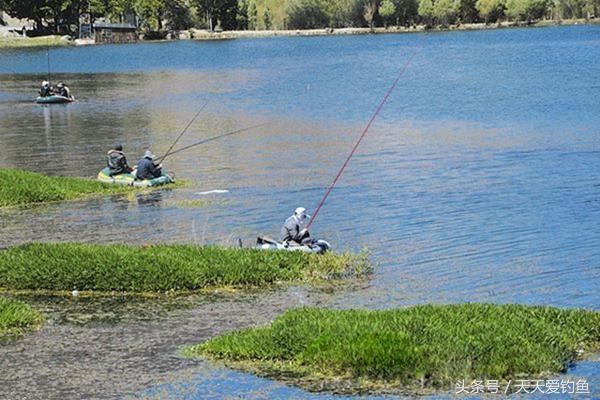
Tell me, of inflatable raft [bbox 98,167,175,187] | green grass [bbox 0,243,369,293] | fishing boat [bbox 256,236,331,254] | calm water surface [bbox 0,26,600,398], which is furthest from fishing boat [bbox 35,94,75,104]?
fishing boat [bbox 256,236,331,254]

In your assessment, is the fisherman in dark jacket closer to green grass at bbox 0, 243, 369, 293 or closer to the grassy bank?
green grass at bbox 0, 243, 369, 293

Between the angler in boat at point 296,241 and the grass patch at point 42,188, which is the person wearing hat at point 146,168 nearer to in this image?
the grass patch at point 42,188

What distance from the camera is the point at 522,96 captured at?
83750 mm

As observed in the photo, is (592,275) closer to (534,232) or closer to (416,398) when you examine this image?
(534,232)

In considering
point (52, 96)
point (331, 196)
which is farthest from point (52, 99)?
point (331, 196)

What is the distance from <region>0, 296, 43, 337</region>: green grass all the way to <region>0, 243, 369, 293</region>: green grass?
2.57 m

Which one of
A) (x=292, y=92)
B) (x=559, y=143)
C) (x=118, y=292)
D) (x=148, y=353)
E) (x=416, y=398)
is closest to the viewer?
(x=416, y=398)

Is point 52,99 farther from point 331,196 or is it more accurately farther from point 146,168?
point 331,196

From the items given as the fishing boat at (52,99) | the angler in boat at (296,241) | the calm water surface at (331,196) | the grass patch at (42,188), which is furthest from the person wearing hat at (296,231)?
the fishing boat at (52,99)

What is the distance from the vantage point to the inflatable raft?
42.9 metres

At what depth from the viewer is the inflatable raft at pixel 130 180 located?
141 ft

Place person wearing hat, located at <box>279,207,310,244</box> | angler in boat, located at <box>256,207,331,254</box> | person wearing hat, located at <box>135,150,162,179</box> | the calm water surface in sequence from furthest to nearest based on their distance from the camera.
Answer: person wearing hat, located at <box>135,150,162,179</box>, person wearing hat, located at <box>279,207,310,244</box>, angler in boat, located at <box>256,207,331,254</box>, the calm water surface

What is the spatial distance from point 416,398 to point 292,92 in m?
79.3

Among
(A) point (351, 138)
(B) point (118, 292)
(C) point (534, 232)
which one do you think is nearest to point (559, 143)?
(A) point (351, 138)
